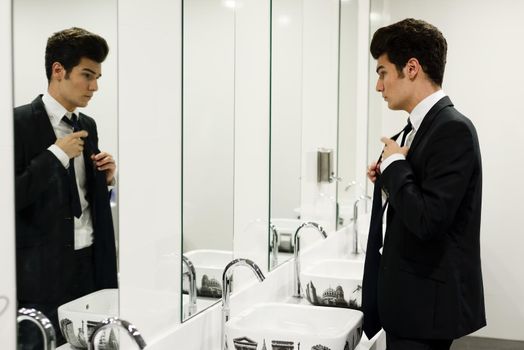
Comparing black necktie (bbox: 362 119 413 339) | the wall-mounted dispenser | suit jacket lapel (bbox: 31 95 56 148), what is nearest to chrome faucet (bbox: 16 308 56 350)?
suit jacket lapel (bbox: 31 95 56 148)

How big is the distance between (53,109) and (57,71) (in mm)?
69

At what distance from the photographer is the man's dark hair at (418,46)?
66.1 inches

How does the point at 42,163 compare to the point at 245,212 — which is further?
the point at 245,212

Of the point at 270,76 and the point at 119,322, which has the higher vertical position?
the point at 270,76

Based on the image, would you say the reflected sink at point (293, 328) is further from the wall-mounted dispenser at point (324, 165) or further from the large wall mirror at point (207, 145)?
the wall-mounted dispenser at point (324, 165)

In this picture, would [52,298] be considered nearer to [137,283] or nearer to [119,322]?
[119,322]

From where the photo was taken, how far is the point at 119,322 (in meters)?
1.16

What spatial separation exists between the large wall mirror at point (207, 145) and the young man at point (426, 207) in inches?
18.1

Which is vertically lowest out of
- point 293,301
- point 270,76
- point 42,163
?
point 293,301

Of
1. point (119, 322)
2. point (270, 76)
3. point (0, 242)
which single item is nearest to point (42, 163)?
point (0, 242)

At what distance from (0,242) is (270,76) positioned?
1.38m

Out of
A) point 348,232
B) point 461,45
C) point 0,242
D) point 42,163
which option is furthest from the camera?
point 461,45

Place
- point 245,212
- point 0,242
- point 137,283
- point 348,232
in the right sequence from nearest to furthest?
point 0,242, point 137,283, point 245,212, point 348,232

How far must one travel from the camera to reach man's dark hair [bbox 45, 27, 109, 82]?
1121 millimetres
